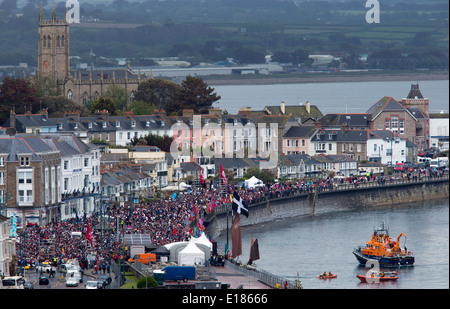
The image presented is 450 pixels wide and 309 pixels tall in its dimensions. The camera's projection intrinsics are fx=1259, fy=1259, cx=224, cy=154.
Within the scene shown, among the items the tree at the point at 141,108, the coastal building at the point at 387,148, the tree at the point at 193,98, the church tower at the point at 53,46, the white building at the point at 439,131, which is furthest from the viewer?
the church tower at the point at 53,46

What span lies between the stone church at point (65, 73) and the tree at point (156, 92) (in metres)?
4.10

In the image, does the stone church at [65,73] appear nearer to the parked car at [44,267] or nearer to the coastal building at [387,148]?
the coastal building at [387,148]

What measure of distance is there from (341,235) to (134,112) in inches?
1481

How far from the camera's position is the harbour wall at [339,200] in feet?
221

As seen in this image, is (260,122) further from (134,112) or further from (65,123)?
(65,123)

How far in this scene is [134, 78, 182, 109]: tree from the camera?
109 metres

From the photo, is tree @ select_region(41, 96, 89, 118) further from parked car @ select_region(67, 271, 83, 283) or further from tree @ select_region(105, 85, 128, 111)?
parked car @ select_region(67, 271, 83, 283)

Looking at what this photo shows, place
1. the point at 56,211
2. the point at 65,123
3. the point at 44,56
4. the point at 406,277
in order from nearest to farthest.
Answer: the point at 406,277 → the point at 56,211 → the point at 65,123 → the point at 44,56

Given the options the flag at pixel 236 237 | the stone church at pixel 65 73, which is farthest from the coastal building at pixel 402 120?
the flag at pixel 236 237

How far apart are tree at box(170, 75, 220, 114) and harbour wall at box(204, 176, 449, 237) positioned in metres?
23.3

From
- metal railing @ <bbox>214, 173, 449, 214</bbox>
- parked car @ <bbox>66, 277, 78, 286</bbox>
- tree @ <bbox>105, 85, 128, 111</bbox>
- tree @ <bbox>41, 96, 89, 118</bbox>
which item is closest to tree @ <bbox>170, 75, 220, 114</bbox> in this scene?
tree @ <bbox>105, 85, 128, 111</bbox>

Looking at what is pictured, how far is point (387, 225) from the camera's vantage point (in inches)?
2576

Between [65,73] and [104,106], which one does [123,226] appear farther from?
[65,73]
